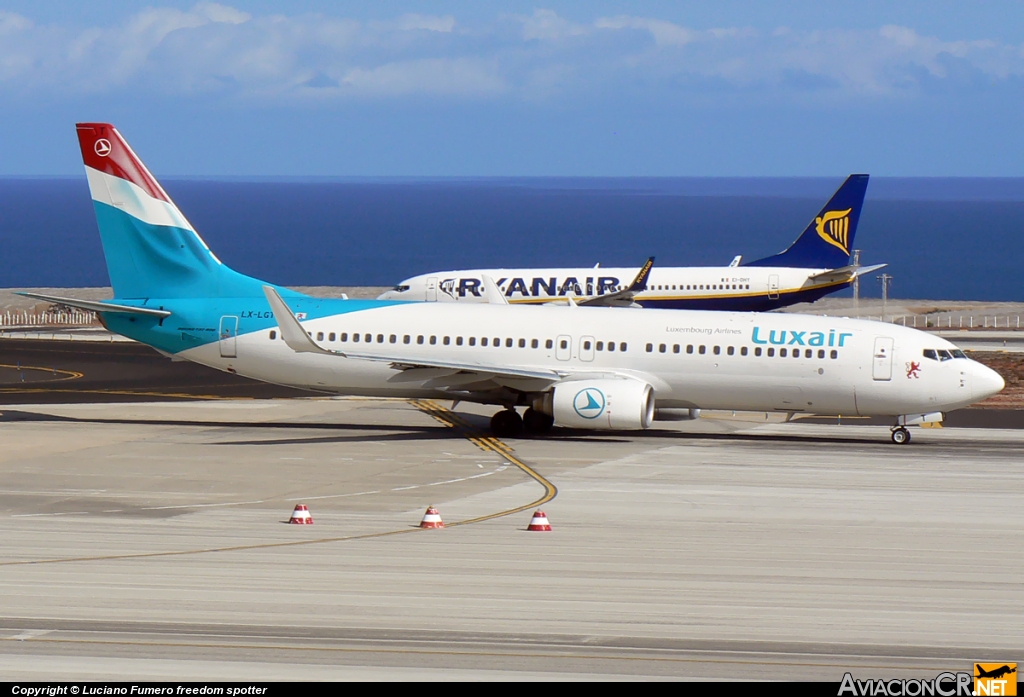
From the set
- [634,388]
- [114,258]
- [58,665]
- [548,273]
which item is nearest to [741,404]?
[634,388]

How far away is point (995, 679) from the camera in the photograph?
13617 mm

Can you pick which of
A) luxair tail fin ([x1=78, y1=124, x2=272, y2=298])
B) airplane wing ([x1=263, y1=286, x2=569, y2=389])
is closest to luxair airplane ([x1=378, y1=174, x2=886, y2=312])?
luxair tail fin ([x1=78, y1=124, x2=272, y2=298])

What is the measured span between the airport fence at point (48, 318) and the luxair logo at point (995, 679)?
69.8 m

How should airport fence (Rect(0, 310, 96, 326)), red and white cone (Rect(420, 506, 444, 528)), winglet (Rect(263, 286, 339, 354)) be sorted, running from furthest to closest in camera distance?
1. airport fence (Rect(0, 310, 96, 326))
2. winglet (Rect(263, 286, 339, 354))
3. red and white cone (Rect(420, 506, 444, 528))

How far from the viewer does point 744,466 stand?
32.2m

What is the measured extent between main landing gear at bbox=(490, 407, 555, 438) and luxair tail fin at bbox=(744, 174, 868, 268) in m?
35.1

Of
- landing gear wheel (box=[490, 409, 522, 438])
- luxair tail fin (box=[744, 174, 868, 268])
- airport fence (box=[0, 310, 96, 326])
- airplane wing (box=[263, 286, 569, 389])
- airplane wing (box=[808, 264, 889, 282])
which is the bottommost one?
landing gear wheel (box=[490, 409, 522, 438])

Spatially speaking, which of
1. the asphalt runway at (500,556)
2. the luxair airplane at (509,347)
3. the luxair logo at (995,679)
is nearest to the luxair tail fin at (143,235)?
the luxair airplane at (509,347)

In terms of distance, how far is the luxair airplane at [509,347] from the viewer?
1425 inches

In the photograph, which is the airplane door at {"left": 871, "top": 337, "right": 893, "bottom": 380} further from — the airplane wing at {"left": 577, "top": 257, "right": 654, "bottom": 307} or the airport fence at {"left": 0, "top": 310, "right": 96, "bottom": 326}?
the airport fence at {"left": 0, "top": 310, "right": 96, "bottom": 326}

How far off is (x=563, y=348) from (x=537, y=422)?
229 cm

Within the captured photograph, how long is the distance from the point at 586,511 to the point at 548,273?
1666 inches

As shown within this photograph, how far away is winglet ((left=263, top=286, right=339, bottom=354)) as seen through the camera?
35.1 m

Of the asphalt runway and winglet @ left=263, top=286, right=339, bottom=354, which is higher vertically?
winglet @ left=263, top=286, right=339, bottom=354
